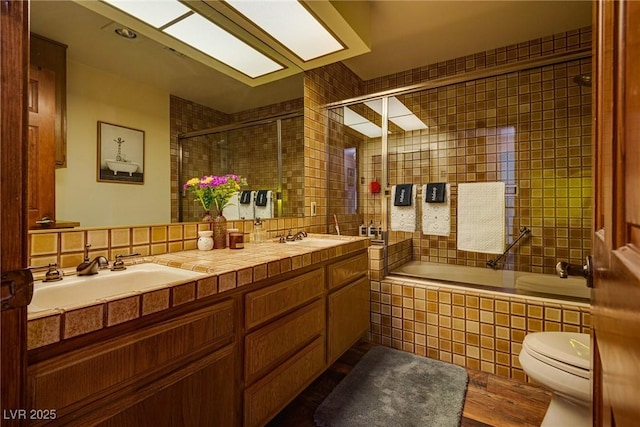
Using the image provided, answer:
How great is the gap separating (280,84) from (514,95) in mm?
2161

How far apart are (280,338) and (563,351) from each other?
1.22 m

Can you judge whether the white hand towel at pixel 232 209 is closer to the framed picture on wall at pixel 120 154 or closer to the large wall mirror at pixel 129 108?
the large wall mirror at pixel 129 108

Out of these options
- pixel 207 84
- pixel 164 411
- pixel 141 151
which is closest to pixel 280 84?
pixel 207 84

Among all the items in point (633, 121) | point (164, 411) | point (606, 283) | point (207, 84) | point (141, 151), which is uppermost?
point (207, 84)

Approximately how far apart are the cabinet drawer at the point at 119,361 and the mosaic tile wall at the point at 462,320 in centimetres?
160

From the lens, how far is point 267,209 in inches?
83.7

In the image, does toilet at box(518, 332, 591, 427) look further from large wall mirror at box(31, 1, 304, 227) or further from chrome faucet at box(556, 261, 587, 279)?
large wall mirror at box(31, 1, 304, 227)

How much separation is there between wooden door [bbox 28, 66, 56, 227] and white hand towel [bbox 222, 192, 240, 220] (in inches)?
31.4

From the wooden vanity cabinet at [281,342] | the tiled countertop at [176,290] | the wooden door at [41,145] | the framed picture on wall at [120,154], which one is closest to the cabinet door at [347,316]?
the wooden vanity cabinet at [281,342]

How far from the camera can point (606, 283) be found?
454 mm

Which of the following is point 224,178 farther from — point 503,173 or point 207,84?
point 503,173

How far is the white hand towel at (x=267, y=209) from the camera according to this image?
2.07 metres

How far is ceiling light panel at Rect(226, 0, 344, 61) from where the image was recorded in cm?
163

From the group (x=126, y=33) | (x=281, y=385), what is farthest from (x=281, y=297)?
(x=126, y=33)
